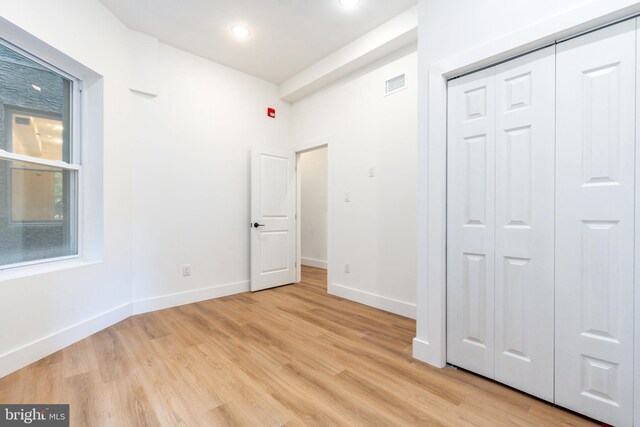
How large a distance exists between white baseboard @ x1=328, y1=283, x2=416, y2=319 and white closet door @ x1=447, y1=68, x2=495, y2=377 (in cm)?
97

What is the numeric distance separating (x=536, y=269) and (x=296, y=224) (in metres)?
3.17

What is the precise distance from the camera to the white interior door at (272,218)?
3854mm

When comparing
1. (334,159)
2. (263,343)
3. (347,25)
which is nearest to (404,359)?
(263,343)

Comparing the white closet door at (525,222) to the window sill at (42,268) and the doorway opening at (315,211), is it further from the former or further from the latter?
the doorway opening at (315,211)

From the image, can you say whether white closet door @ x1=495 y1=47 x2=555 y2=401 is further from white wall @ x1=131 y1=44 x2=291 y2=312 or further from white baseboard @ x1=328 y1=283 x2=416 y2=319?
white wall @ x1=131 y1=44 x2=291 y2=312

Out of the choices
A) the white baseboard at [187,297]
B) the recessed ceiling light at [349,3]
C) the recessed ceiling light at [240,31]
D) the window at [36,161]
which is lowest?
the white baseboard at [187,297]

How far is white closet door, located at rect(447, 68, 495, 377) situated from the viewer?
1.80m

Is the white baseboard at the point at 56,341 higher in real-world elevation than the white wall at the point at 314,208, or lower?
lower

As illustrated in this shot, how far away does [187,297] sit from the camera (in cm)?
336

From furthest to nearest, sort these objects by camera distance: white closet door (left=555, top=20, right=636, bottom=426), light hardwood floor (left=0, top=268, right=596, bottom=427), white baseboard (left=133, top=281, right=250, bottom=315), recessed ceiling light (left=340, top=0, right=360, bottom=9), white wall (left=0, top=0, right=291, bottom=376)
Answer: white baseboard (left=133, top=281, right=250, bottom=315), recessed ceiling light (left=340, top=0, right=360, bottom=9), white wall (left=0, top=0, right=291, bottom=376), light hardwood floor (left=0, top=268, right=596, bottom=427), white closet door (left=555, top=20, right=636, bottom=426)

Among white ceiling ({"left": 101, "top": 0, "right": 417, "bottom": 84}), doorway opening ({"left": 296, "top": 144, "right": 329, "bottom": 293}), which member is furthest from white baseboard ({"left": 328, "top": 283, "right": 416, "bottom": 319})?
white ceiling ({"left": 101, "top": 0, "right": 417, "bottom": 84})

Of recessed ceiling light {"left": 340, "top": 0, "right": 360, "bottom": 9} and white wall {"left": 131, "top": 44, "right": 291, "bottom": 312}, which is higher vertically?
recessed ceiling light {"left": 340, "top": 0, "right": 360, "bottom": 9}

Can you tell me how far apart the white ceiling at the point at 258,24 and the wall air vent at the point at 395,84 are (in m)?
0.56

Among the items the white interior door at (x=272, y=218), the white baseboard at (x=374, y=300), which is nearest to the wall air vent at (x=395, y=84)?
the white interior door at (x=272, y=218)
